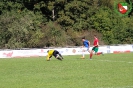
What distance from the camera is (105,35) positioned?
67625 mm

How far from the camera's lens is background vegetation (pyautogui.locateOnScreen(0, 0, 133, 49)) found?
58575mm

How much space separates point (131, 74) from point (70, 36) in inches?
1917

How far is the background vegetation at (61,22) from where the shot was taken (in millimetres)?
58575

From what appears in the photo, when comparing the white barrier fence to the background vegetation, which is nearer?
the white barrier fence

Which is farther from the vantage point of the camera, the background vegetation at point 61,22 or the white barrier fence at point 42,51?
the background vegetation at point 61,22

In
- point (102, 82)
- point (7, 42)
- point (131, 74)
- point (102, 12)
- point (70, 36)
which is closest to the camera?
point (102, 82)

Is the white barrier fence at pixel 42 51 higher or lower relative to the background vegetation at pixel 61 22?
lower

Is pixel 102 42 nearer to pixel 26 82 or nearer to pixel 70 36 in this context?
pixel 70 36

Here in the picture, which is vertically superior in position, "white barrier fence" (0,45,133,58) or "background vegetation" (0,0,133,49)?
"background vegetation" (0,0,133,49)

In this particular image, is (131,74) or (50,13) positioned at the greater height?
(50,13)

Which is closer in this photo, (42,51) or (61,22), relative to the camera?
(42,51)

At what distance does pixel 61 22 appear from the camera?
66.1m

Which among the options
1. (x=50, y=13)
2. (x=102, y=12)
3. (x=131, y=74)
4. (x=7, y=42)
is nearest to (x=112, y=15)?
(x=102, y=12)

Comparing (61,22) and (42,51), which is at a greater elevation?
(61,22)
